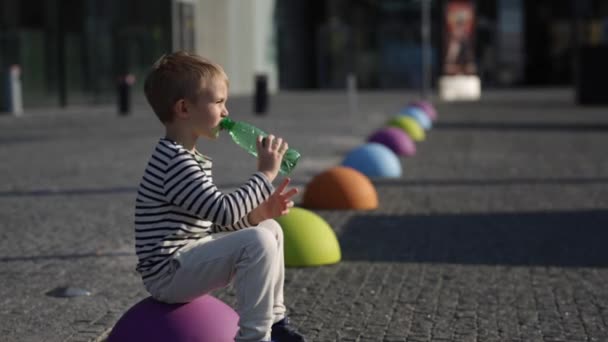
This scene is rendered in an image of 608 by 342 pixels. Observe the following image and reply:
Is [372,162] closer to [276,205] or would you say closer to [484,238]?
[484,238]

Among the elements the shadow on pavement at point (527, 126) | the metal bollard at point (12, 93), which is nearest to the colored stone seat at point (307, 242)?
the shadow on pavement at point (527, 126)

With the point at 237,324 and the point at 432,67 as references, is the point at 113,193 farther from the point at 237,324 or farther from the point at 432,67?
the point at 432,67

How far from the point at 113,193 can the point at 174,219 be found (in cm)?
889

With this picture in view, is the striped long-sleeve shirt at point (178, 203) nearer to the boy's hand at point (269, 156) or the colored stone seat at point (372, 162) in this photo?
the boy's hand at point (269, 156)

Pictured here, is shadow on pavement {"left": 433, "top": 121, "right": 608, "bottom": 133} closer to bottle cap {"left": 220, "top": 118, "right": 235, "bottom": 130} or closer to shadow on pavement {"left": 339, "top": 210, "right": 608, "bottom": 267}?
shadow on pavement {"left": 339, "top": 210, "right": 608, "bottom": 267}

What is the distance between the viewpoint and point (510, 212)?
40.5 feet

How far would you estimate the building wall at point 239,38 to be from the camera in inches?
2133

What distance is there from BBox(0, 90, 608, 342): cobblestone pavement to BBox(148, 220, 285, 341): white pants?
130cm

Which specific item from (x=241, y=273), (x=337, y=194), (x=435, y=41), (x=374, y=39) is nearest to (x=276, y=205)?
(x=241, y=273)

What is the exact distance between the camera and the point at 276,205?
5148 mm

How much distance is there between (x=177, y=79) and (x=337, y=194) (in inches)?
288

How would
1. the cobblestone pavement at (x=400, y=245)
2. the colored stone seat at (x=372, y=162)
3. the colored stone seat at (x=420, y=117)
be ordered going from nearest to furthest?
the cobblestone pavement at (x=400, y=245)
the colored stone seat at (x=372, y=162)
the colored stone seat at (x=420, y=117)

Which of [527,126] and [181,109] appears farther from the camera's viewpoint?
[527,126]

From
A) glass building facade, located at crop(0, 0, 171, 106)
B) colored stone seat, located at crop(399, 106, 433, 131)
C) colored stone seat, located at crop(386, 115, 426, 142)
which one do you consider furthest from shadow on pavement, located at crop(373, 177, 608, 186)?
glass building facade, located at crop(0, 0, 171, 106)
